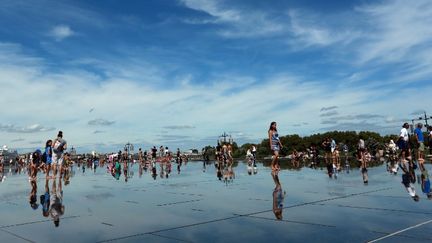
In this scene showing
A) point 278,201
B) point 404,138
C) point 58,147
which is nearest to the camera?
point 278,201

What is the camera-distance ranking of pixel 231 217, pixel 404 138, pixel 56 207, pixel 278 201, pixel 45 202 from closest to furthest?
pixel 231 217 < pixel 278 201 < pixel 56 207 < pixel 45 202 < pixel 404 138

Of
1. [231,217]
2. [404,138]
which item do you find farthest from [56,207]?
[404,138]

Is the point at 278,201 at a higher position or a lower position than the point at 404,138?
lower

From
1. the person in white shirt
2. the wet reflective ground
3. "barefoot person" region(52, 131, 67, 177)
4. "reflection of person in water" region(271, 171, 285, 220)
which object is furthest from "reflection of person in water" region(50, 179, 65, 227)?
the person in white shirt

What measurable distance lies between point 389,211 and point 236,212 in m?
2.85

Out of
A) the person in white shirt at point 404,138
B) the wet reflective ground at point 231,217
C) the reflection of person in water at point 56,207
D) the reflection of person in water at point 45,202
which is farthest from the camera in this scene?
the person in white shirt at point 404,138

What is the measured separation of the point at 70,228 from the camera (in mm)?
6680

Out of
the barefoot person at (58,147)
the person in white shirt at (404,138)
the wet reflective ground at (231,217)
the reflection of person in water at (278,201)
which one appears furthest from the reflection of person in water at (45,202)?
the person in white shirt at (404,138)

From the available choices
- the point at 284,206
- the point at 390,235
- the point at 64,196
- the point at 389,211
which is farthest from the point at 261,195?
the point at 64,196

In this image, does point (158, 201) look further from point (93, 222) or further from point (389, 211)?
point (389, 211)

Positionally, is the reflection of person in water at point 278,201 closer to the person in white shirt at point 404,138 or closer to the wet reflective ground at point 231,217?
the wet reflective ground at point 231,217

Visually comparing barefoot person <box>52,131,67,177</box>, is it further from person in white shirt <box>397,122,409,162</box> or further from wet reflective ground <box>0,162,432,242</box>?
person in white shirt <box>397,122,409,162</box>

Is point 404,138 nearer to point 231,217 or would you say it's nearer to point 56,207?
point 231,217

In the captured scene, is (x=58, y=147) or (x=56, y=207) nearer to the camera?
(x=56, y=207)
